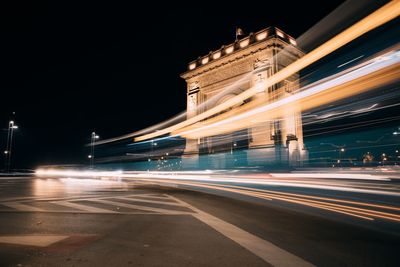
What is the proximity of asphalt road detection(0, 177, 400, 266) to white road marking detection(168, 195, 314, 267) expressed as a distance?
0.02 m

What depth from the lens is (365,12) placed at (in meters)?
14.2

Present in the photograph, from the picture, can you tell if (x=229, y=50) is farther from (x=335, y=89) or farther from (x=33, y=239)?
(x=33, y=239)

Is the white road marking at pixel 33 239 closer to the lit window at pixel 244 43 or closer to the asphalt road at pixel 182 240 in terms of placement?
the asphalt road at pixel 182 240

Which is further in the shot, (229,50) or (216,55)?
(216,55)

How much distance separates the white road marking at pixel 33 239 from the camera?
5.30 m

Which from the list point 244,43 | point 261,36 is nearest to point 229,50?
point 244,43

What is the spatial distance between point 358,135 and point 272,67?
28393 mm

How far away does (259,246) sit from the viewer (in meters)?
5.50

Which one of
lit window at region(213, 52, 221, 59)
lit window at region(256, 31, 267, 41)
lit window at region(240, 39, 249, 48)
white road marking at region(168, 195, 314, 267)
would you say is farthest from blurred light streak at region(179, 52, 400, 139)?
lit window at region(213, 52, 221, 59)

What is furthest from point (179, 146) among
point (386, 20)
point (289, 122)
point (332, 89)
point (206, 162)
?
point (386, 20)

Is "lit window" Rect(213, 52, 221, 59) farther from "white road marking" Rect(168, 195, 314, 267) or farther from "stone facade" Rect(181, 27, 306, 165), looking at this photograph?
"white road marking" Rect(168, 195, 314, 267)

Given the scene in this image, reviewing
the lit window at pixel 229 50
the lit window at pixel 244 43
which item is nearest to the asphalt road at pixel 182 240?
the lit window at pixel 244 43

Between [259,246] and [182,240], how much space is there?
1.47 m

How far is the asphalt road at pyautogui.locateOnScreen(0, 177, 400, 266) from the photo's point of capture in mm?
4594
